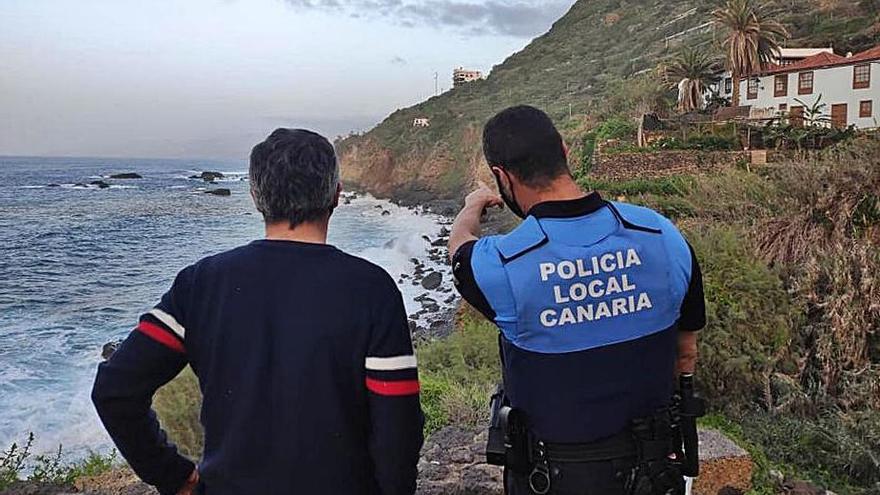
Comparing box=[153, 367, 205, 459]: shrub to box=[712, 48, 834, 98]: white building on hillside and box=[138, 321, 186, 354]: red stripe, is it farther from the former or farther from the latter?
box=[712, 48, 834, 98]: white building on hillside

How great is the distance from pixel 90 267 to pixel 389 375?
33.5 meters

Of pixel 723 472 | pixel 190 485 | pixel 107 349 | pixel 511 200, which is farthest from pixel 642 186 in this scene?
pixel 190 485

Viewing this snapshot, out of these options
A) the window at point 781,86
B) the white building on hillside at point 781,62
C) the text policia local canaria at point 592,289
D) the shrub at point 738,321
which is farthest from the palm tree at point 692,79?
the text policia local canaria at point 592,289

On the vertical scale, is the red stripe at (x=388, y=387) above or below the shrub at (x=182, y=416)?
above

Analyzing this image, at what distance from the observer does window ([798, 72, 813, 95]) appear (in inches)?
947

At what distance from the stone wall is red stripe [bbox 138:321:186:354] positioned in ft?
55.2

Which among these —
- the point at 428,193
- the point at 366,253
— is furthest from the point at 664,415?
the point at 428,193

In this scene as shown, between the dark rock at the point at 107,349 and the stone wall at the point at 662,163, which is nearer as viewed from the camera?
the dark rock at the point at 107,349

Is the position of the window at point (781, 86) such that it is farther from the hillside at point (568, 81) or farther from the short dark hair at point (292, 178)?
the short dark hair at point (292, 178)

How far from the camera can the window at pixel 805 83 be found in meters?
24.1

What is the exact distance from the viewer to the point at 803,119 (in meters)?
20.6

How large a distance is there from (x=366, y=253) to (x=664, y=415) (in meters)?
30.4

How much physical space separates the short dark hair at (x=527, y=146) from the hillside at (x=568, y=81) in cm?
2785

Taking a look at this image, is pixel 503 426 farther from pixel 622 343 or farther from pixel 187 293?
pixel 187 293
